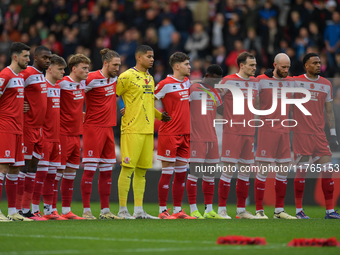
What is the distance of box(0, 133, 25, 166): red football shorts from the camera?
8.30 meters

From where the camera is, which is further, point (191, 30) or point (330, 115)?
point (191, 30)

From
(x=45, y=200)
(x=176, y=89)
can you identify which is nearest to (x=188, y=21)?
(x=176, y=89)

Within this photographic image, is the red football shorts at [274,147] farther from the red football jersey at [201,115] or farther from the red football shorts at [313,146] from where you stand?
the red football jersey at [201,115]

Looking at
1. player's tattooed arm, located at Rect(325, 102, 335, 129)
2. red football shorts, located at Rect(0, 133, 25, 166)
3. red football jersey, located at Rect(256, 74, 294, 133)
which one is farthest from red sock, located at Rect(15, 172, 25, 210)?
player's tattooed arm, located at Rect(325, 102, 335, 129)

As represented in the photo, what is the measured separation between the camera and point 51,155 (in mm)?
9203

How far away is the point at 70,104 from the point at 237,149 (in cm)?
297

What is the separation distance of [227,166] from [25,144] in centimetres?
→ 346

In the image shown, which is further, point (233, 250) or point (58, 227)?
point (58, 227)

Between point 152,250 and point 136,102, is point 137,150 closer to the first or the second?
point 136,102

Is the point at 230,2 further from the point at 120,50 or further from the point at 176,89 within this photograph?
the point at 176,89

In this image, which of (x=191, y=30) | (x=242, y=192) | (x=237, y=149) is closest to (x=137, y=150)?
(x=237, y=149)

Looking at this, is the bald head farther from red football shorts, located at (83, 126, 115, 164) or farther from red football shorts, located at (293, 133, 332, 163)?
red football shorts, located at (83, 126, 115, 164)

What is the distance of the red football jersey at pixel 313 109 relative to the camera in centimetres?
1005

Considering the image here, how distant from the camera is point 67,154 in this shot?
9391mm
